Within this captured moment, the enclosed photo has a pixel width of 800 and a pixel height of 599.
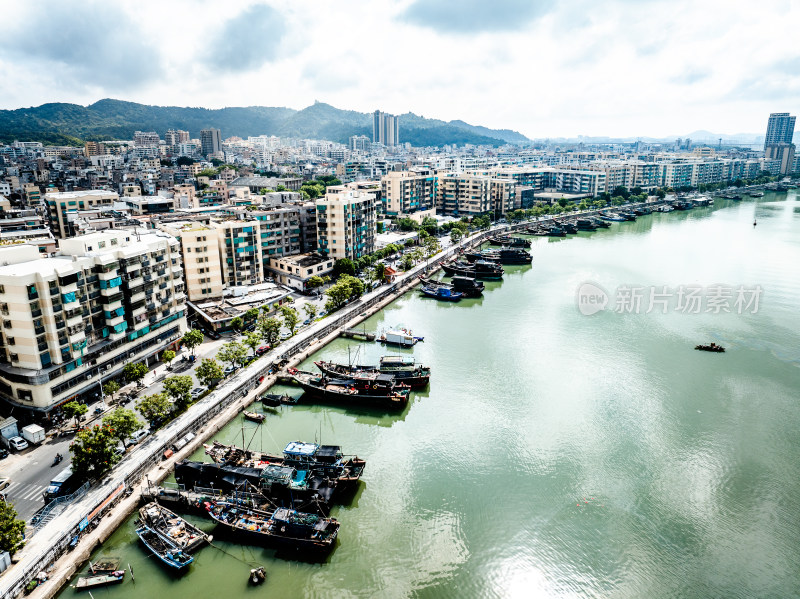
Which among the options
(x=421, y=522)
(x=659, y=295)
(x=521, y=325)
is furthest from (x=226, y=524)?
(x=659, y=295)

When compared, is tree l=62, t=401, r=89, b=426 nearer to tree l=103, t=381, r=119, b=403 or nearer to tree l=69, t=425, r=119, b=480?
tree l=103, t=381, r=119, b=403

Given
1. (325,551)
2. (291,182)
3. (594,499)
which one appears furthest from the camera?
(291,182)

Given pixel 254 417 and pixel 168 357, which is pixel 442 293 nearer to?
pixel 254 417

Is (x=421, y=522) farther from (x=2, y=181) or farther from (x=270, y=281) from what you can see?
(x=2, y=181)

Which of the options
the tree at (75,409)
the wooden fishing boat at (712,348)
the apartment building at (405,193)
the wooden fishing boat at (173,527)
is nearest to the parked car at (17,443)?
the tree at (75,409)

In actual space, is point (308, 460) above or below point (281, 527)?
above

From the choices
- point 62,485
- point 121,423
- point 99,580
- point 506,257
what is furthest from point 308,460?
point 506,257

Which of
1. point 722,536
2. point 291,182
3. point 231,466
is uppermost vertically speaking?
point 291,182
